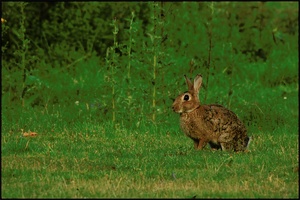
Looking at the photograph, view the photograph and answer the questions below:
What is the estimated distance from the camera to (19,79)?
1535 cm

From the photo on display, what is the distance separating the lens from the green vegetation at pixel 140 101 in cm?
877

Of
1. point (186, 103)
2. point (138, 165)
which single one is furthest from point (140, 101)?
point (138, 165)

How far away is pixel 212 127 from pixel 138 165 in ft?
5.79

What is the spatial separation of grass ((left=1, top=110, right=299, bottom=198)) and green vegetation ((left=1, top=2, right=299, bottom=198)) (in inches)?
0.6

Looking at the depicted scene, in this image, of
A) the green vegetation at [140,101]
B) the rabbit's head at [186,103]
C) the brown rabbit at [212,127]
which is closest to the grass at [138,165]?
the green vegetation at [140,101]

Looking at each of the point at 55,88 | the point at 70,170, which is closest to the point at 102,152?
the point at 70,170

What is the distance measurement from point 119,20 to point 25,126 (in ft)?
20.8

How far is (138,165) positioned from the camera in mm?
9531

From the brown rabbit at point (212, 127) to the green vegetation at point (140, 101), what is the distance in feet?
0.64

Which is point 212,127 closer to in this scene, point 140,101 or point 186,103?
point 186,103

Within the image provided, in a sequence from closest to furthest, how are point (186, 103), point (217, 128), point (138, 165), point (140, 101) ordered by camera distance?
point (138, 165)
point (217, 128)
point (186, 103)
point (140, 101)

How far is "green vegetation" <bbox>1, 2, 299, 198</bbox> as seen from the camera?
877 cm

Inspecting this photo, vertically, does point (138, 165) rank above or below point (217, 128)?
below

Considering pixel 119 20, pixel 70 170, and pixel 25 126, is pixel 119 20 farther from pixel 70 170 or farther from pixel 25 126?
pixel 70 170
